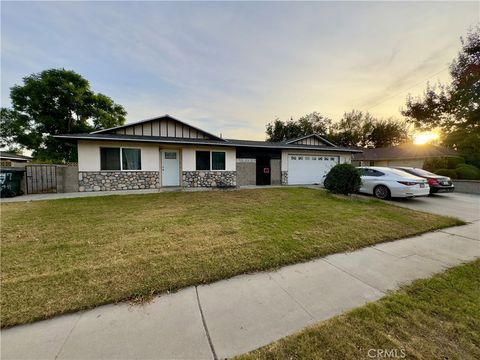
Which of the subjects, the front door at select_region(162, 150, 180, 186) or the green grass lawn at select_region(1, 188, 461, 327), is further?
the front door at select_region(162, 150, 180, 186)

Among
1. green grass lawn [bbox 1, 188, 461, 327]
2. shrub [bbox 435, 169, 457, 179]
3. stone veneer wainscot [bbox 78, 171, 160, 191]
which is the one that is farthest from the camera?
shrub [bbox 435, 169, 457, 179]

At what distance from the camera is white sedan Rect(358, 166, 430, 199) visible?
306 inches

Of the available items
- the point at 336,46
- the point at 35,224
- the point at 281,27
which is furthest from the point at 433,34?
the point at 35,224

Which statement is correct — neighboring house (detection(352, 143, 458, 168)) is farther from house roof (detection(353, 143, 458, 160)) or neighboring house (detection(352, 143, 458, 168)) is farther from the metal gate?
the metal gate

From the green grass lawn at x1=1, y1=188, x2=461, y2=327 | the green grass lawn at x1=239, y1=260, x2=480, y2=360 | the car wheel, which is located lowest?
the green grass lawn at x1=239, y1=260, x2=480, y2=360

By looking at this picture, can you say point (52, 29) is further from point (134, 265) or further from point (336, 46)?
point (336, 46)

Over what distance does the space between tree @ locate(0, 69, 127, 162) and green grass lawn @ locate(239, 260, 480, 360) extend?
25.9 metres

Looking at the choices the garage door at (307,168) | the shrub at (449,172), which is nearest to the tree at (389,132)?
the shrub at (449,172)

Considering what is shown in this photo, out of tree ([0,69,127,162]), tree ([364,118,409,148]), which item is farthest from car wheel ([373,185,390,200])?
tree ([364,118,409,148])

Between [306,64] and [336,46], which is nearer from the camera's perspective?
[336,46]

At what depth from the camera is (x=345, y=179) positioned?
28.1 feet

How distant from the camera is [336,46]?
27.7ft

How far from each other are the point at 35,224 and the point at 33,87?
24.8 m

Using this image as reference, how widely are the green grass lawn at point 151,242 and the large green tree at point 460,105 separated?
11110 mm
